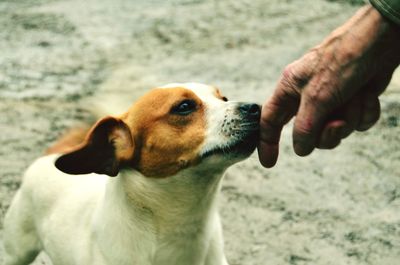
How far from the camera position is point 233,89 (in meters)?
5.22

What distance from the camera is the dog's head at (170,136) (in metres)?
2.43

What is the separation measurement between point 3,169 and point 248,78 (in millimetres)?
2056

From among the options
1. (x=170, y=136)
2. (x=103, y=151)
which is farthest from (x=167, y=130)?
(x=103, y=151)

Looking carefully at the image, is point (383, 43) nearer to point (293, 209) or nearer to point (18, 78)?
point (293, 209)

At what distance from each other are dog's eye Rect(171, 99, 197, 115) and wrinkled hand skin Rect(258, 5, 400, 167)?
49 centimetres

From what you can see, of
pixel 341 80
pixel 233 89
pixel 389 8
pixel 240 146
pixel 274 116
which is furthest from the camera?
pixel 233 89

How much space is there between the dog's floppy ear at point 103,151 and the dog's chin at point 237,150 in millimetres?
344

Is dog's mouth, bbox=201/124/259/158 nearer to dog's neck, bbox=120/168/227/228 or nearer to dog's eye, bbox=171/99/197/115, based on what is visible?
dog's neck, bbox=120/168/227/228

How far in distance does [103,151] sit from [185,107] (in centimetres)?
36

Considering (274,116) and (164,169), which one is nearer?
(274,116)

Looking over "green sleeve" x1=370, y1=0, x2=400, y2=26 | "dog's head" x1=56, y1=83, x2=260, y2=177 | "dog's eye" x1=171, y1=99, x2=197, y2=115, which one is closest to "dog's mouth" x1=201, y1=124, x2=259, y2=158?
"dog's head" x1=56, y1=83, x2=260, y2=177

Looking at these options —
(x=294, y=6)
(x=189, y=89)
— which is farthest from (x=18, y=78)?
(x=189, y=89)

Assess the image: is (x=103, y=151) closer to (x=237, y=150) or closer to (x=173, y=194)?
(x=173, y=194)

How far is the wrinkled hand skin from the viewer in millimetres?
1823
